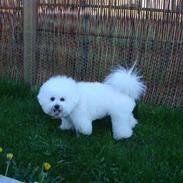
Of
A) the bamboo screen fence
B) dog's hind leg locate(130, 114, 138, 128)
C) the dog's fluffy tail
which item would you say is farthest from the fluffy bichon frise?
the bamboo screen fence

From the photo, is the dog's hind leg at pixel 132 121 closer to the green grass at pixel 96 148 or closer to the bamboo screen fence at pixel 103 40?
the green grass at pixel 96 148

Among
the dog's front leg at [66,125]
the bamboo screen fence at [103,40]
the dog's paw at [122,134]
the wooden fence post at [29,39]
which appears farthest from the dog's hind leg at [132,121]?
the wooden fence post at [29,39]

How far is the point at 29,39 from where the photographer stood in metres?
7.29

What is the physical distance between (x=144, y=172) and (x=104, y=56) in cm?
259

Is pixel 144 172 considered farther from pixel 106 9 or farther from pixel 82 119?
pixel 106 9

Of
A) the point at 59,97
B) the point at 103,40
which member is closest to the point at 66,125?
the point at 59,97

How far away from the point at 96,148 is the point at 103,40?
211cm

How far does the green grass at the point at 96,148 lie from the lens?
4551 millimetres

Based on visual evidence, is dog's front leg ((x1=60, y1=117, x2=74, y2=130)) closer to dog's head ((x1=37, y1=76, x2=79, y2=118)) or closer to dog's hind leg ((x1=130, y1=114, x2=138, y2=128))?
dog's head ((x1=37, y1=76, x2=79, y2=118))

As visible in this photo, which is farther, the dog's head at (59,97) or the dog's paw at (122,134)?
the dog's paw at (122,134)

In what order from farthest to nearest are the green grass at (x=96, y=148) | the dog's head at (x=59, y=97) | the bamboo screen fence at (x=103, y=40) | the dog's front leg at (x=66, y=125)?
1. the bamboo screen fence at (x=103, y=40)
2. the dog's front leg at (x=66, y=125)
3. the dog's head at (x=59, y=97)
4. the green grass at (x=96, y=148)

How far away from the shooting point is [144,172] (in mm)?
4586

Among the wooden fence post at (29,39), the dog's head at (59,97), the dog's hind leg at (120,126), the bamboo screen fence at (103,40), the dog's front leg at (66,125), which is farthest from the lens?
the wooden fence post at (29,39)

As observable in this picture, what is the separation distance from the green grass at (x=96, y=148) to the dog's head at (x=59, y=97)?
1.05ft
